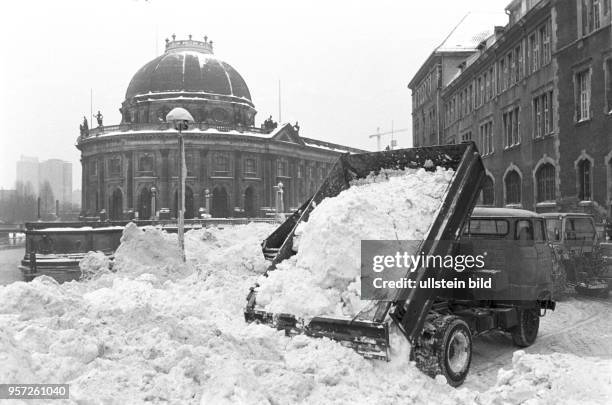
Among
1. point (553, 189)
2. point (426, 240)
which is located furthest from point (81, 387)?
point (553, 189)

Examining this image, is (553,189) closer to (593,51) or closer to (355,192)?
(593,51)

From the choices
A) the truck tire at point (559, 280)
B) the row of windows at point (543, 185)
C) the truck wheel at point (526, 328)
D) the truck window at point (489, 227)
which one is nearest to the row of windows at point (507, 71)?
the row of windows at point (543, 185)

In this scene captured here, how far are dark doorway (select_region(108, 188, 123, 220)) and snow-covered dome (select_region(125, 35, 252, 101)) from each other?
12605 millimetres

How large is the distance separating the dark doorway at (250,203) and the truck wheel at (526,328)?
55145mm

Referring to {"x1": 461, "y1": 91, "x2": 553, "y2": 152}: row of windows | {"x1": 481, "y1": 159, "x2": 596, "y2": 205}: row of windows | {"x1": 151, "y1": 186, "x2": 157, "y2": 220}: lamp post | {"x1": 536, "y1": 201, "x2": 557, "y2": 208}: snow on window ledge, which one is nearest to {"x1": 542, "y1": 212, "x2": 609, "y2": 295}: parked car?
{"x1": 481, "y1": 159, "x2": 596, "y2": 205}: row of windows

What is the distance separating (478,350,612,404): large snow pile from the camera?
16.4 ft

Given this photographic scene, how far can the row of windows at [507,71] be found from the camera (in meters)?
25.1

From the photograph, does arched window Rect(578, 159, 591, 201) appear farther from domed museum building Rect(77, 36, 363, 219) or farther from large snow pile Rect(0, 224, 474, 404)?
domed museum building Rect(77, 36, 363, 219)

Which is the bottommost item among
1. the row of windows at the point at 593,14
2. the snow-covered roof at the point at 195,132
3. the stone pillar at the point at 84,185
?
the stone pillar at the point at 84,185

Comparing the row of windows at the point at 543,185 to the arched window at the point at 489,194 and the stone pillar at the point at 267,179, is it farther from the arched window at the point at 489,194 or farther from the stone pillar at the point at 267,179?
the stone pillar at the point at 267,179

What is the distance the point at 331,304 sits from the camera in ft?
19.9

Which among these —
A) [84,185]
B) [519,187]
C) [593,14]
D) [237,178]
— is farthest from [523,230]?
[84,185]

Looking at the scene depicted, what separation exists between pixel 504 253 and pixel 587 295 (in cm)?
713

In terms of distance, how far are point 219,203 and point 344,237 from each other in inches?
2198
